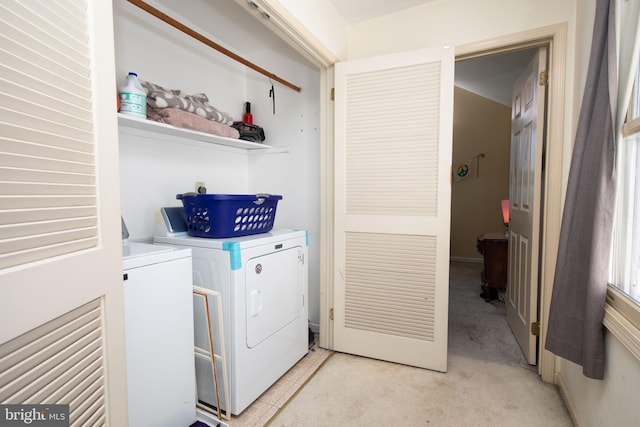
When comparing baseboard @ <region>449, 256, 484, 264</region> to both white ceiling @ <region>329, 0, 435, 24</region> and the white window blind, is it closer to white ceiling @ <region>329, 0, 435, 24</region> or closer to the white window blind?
white ceiling @ <region>329, 0, 435, 24</region>

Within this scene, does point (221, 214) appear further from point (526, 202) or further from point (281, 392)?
point (526, 202)

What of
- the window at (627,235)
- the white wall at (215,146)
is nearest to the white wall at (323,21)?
the white wall at (215,146)

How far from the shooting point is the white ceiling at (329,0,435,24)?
2.03 m

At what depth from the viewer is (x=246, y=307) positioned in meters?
1.64

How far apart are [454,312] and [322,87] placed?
2.39 m

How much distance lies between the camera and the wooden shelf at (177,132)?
1616mm

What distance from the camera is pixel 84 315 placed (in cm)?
76

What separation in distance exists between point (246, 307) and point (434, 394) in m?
1.18

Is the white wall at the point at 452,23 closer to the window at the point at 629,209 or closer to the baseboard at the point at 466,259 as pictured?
the window at the point at 629,209

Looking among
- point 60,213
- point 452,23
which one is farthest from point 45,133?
point 452,23

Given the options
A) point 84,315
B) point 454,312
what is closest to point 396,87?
point 84,315

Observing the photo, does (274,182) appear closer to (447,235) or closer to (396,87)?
(396,87)

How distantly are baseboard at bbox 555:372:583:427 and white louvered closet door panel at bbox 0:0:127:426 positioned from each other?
1958 millimetres

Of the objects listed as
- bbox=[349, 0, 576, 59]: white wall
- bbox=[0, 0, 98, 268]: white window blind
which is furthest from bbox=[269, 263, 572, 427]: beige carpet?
bbox=[349, 0, 576, 59]: white wall
